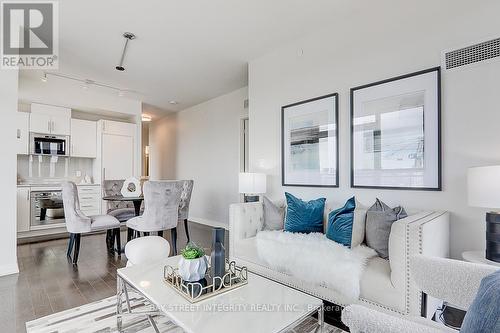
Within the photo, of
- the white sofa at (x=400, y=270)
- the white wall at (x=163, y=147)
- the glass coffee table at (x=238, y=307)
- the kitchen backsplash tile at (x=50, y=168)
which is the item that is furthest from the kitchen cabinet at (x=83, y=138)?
the white sofa at (x=400, y=270)

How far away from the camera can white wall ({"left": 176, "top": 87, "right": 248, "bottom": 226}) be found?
531 cm

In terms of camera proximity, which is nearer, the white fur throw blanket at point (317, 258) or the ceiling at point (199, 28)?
the white fur throw blanket at point (317, 258)

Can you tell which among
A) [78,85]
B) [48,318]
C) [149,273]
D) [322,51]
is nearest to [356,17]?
[322,51]

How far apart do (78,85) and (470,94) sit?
5.98 m

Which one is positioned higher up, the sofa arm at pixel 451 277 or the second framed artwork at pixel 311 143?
the second framed artwork at pixel 311 143

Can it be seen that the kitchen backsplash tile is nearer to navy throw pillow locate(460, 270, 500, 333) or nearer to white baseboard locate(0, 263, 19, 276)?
white baseboard locate(0, 263, 19, 276)

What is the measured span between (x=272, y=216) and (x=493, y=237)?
181 centimetres

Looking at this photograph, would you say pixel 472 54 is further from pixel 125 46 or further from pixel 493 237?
pixel 125 46

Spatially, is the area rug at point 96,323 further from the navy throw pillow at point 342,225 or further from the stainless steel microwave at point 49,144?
the stainless steel microwave at point 49,144

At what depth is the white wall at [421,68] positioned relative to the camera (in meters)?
2.03

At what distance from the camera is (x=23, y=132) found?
467cm

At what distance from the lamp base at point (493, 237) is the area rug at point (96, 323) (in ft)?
3.72

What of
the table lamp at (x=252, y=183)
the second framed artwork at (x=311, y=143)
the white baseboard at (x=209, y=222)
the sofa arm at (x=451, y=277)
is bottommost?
the white baseboard at (x=209, y=222)

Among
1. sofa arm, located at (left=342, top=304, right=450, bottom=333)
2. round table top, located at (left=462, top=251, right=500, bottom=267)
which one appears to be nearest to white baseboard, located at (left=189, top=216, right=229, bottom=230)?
round table top, located at (left=462, top=251, right=500, bottom=267)
